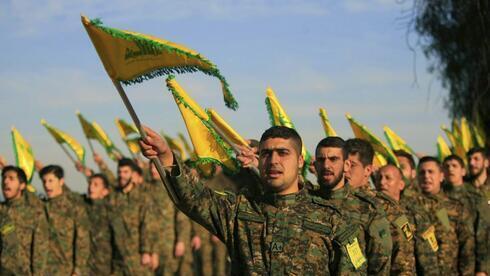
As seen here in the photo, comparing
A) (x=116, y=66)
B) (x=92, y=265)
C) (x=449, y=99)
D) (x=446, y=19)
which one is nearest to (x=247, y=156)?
(x=116, y=66)

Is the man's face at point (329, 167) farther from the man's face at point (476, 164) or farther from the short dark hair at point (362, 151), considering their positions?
the man's face at point (476, 164)

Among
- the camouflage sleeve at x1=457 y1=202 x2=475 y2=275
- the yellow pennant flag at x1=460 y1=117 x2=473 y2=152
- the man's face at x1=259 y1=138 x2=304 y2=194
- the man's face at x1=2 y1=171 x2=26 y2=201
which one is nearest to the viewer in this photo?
the man's face at x1=259 y1=138 x2=304 y2=194

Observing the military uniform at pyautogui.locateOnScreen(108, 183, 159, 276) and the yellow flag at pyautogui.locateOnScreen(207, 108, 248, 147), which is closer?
the yellow flag at pyautogui.locateOnScreen(207, 108, 248, 147)

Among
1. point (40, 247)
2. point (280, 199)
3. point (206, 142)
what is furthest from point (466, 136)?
point (280, 199)

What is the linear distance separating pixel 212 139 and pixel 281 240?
163cm

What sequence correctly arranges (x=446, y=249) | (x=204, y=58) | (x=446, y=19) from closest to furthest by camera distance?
1. (x=204, y=58)
2. (x=446, y=249)
3. (x=446, y=19)

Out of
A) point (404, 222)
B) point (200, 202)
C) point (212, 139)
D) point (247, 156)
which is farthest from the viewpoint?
point (404, 222)

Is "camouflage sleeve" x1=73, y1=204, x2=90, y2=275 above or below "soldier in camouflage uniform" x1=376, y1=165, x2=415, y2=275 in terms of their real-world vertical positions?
above

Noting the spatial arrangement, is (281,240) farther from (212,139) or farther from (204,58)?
(212,139)

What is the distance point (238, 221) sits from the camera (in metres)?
5.39

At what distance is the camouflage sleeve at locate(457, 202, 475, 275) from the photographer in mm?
10406

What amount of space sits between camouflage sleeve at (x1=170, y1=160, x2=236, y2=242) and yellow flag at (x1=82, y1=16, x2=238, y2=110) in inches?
18.8

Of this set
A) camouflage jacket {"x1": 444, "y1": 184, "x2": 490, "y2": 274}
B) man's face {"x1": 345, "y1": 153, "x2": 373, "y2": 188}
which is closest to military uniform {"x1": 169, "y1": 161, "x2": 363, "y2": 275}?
man's face {"x1": 345, "y1": 153, "x2": 373, "y2": 188}

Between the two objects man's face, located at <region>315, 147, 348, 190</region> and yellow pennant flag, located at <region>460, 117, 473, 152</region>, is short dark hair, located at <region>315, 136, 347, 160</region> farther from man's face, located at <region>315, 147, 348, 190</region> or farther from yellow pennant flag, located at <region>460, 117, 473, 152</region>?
yellow pennant flag, located at <region>460, 117, 473, 152</region>
